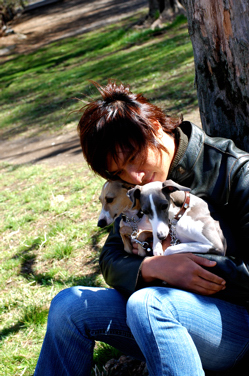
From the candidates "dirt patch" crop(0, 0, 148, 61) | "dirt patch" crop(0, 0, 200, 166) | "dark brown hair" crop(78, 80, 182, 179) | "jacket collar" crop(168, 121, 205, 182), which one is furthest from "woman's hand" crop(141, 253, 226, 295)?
"dirt patch" crop(0, 0, 148, 61)

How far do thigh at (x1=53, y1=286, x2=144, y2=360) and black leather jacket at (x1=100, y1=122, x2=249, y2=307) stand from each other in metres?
0.13

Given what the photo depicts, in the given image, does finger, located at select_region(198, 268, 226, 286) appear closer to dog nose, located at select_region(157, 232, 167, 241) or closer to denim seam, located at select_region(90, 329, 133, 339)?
dog nose, located at select_region(157, 232, 167, 241)

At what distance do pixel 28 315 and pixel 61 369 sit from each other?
3.54 ft

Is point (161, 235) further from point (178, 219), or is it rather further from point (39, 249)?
point (39, 249)

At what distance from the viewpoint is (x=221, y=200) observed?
2391mm

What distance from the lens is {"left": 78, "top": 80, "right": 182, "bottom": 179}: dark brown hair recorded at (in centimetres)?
250

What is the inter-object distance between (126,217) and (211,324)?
910mm

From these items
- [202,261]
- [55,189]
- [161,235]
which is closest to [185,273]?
[202,261]

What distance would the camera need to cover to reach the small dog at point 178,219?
7.75 ft

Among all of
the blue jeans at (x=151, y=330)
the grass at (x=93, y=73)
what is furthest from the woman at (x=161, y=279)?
the grass at (x=93, y=73)

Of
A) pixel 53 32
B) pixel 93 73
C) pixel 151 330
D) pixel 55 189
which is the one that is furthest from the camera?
pixel 53 32

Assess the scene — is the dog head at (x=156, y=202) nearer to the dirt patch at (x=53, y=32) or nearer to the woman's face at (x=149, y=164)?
the woman's face at (x=149, y=164)

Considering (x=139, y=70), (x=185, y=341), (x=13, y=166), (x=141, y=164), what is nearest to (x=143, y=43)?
(x=139, y=70)

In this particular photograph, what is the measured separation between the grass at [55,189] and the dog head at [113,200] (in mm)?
821
